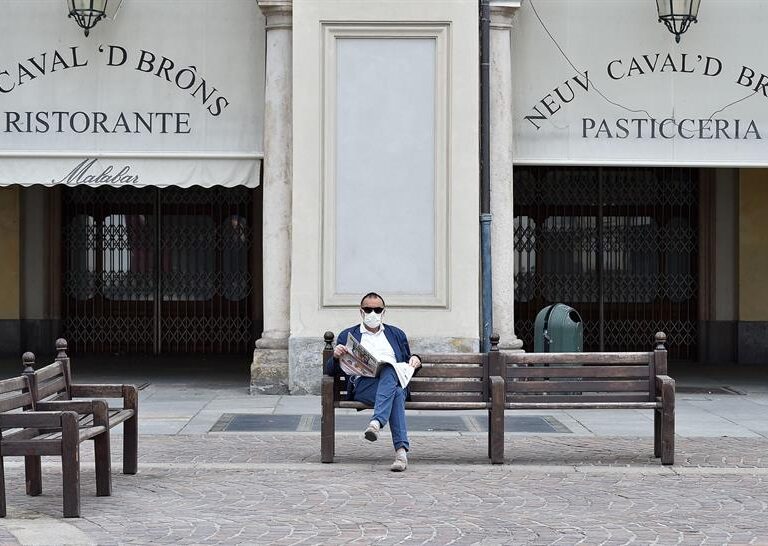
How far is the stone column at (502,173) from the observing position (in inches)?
575

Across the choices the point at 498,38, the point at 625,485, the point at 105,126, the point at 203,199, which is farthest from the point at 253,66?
the point at 625,485

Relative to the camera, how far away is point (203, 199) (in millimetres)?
19969

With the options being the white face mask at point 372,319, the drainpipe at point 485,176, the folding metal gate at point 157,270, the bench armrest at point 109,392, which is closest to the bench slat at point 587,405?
the white face mask at point 372,319

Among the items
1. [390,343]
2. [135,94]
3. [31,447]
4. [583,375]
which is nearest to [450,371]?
[390,343]

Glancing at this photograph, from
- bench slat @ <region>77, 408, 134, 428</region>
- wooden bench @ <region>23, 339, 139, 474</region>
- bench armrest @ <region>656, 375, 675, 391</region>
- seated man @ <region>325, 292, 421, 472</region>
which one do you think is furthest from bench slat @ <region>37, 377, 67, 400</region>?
bench armrest @ <region>656, 375, 675, 391</region>

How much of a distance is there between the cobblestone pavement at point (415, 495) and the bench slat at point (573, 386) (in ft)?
1.81

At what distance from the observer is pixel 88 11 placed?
14.5 m

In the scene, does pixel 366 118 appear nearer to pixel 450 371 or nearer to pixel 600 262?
pixel 450 371

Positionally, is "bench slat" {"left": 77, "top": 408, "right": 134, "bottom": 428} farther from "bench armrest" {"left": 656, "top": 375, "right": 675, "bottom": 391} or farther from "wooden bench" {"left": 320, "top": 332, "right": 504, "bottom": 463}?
"bench armrest" {"left": 656, "top": 375, "right": 675, "bottom": 391}

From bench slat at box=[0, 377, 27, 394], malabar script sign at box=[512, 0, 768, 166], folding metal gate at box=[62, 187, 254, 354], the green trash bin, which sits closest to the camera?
bench slat at box=[0, 377, 27, 394]

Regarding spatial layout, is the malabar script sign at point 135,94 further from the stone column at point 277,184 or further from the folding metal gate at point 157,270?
the folding metal gate at point 157,270

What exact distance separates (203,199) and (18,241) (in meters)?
2.81

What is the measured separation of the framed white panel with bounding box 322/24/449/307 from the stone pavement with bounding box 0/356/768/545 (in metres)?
2.15

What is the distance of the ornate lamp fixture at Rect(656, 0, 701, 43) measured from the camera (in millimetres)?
14461
